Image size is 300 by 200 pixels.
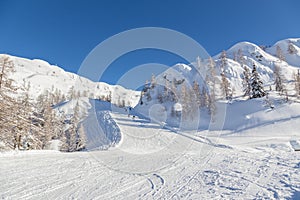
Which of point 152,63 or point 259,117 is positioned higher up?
point 152,63

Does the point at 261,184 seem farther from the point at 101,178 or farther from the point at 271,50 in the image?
the point at 271,50

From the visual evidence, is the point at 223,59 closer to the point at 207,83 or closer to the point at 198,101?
the point at 207,83

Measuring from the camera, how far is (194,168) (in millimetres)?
8406

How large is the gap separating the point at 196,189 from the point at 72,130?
40.1 m

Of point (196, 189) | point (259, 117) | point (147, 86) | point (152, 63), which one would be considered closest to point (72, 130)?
point (152, 63)

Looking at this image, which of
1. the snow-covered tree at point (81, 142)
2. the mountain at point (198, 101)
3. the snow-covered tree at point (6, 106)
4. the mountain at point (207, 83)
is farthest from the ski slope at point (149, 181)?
the mountain at point (207, 83)

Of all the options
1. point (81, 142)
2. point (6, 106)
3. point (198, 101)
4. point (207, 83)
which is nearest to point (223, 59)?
point (207, 83)

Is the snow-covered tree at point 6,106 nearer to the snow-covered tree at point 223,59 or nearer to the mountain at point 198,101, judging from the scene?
the mountain at point 198,101

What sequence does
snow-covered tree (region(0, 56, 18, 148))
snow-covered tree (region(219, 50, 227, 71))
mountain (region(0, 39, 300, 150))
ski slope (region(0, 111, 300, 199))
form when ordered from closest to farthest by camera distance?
ski slope (region(0, 111, 300, 199)), snow-covered tree (region(0, 56, 18, 148)), mountain (region(0, 39, 300, 150)), snow-covered tree (region(219, 50, 227, 71))

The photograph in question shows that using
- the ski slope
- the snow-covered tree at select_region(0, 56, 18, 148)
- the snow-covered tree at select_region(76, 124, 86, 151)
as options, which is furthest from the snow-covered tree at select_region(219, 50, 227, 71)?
the ski slope

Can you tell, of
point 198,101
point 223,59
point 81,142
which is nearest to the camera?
point 81,142

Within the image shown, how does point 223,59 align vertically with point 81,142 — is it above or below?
above

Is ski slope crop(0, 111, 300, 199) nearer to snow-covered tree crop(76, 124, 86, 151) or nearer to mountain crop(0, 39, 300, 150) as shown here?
mountain crop(0, 39, 300, 150)

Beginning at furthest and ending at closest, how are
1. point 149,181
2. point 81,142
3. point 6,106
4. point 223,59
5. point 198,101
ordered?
point 223,59 → point 198,101 → point 81,142 → point 6,106 → point 149,181
